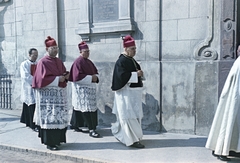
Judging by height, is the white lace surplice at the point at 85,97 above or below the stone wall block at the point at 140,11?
below

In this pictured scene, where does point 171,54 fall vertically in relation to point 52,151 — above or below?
above

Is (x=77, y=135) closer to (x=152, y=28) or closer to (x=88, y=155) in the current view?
(x=88, y=155)

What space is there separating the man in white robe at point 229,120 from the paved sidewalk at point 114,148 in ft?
1.19

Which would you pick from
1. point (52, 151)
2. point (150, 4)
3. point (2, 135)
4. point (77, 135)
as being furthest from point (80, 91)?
point (150, 4)

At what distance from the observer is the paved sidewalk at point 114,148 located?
16.4 ft

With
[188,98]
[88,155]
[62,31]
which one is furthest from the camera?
[62,31]

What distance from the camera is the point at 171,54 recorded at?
6.57 metres

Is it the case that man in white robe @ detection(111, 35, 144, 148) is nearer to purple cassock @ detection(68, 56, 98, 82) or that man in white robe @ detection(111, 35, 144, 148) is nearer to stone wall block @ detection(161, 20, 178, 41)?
purple cassock @ detection(68, 56, 98, 82)

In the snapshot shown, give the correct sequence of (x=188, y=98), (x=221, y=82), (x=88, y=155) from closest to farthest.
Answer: (x=88, y=155) → (x=221, y=82) → (x=188, y=98)

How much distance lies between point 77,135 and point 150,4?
339 centimetres

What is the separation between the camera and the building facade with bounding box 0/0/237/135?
19.8ft

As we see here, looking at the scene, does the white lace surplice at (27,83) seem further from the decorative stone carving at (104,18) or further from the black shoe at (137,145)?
the black shoe at (137,145)

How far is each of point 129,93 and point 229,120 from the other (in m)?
1.87

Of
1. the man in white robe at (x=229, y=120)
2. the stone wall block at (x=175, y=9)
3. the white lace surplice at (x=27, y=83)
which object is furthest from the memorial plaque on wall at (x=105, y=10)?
the man in white robe at (x=229, y=120)
